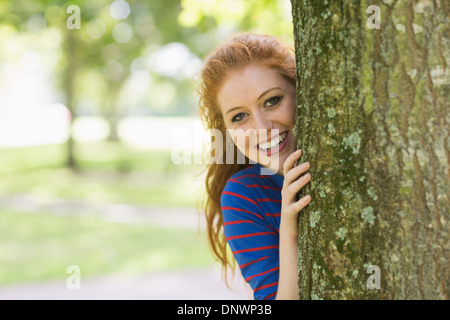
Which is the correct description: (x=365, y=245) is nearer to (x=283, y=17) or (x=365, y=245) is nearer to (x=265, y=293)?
(x=265, y=293)

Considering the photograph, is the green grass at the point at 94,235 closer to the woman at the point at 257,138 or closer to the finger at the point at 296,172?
the woman at the point at 257,138

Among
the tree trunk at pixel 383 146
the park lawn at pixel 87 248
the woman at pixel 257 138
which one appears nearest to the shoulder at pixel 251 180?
the woman at pixel 257 138

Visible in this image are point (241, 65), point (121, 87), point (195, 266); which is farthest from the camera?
point (121, 87)

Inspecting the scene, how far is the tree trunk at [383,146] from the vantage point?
1.40 metres

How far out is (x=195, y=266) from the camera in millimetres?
6988

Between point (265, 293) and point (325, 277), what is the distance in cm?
51

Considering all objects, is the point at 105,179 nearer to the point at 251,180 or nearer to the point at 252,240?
the point at 251,180

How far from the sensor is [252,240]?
213 cm

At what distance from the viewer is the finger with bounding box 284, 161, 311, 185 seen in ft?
5.52

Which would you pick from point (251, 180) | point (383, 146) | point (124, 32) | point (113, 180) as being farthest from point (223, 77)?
point (124, 32)

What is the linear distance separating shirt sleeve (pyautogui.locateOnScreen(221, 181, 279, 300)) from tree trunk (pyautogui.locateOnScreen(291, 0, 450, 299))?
49 cm

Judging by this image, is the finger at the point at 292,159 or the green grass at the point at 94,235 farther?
the green grass at the point at 94,235

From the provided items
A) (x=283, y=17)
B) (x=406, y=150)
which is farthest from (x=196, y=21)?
(x=406, y=150)

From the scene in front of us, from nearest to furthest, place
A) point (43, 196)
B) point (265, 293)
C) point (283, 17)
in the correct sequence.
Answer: point (265, 293)
point (283, 17)
point (43, 196)
